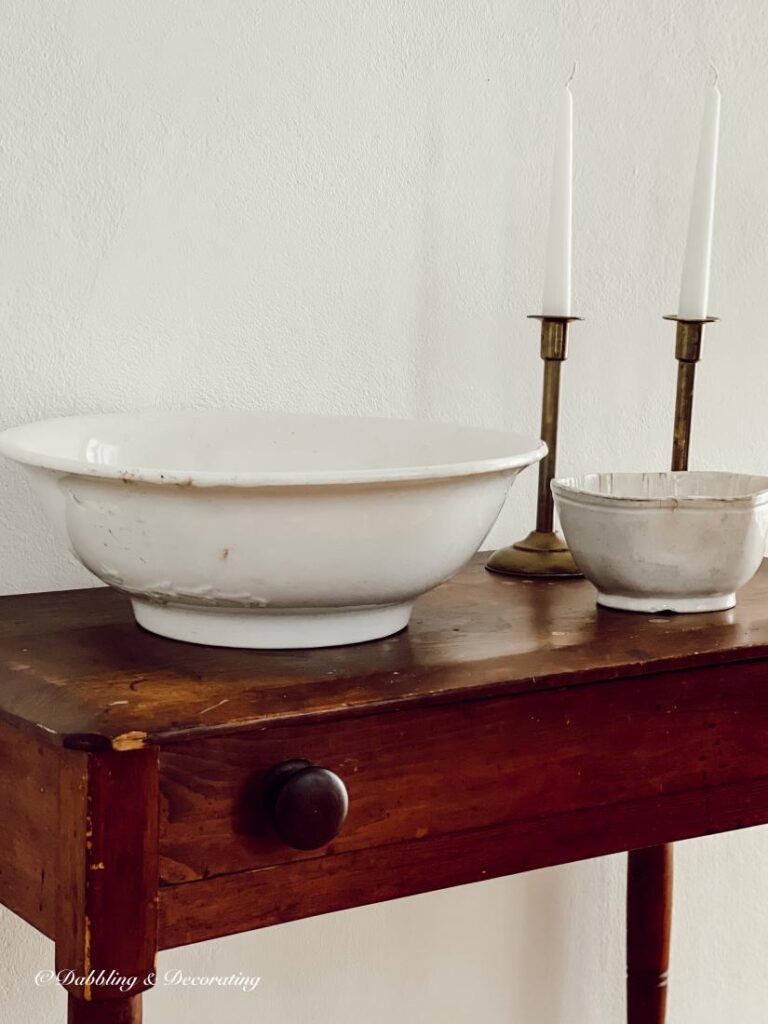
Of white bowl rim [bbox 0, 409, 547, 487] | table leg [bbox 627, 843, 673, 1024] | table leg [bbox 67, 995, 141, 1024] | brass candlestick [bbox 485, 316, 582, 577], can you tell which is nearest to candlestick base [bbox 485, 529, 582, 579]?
brass candlestick [bbox 485, 316, 582, 577]

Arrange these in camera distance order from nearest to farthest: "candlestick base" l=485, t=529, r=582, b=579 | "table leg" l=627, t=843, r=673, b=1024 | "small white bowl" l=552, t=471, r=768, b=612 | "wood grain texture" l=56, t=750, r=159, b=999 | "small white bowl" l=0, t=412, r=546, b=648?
"wood grain texture" l=56, t=750, r=159, b=999
"small white bowl" l=0, t=412, r=546, b=648
"small white bowl" l=552, t=471, r=768, b=612
"candlestick base" l=485, t=529, r=582, b=579
"table leg" l=627, t=843, r=673, b=1024

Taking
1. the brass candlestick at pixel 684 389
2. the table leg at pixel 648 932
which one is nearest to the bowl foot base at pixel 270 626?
the brass candlestick at pixel 684 389

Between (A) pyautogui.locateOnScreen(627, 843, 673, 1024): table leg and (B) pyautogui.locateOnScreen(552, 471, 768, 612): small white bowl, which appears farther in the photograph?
(A) pyautogui.locateOnScreen(627, 843, 673, 1024): table leg

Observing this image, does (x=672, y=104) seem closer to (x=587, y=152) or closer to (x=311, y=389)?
(x=587, y=152)

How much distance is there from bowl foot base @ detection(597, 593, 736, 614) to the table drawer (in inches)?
3.4

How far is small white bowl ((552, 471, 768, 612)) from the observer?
0.99m

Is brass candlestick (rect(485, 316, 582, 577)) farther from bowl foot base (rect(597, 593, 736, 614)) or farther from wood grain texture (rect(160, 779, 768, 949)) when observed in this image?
wood grain texture (rect(160, 779, 768, 949))

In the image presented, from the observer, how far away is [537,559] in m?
1.15

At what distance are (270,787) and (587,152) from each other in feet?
2.69

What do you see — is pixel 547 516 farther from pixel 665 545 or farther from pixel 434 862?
pixel 434 862

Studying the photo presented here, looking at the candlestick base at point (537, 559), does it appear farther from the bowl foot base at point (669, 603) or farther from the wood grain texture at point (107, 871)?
the wood grain texture at point (107, 871)

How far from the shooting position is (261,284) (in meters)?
Answer: 1.17


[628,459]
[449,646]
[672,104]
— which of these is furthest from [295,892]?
[672,104]

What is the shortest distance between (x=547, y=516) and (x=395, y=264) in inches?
10.5
